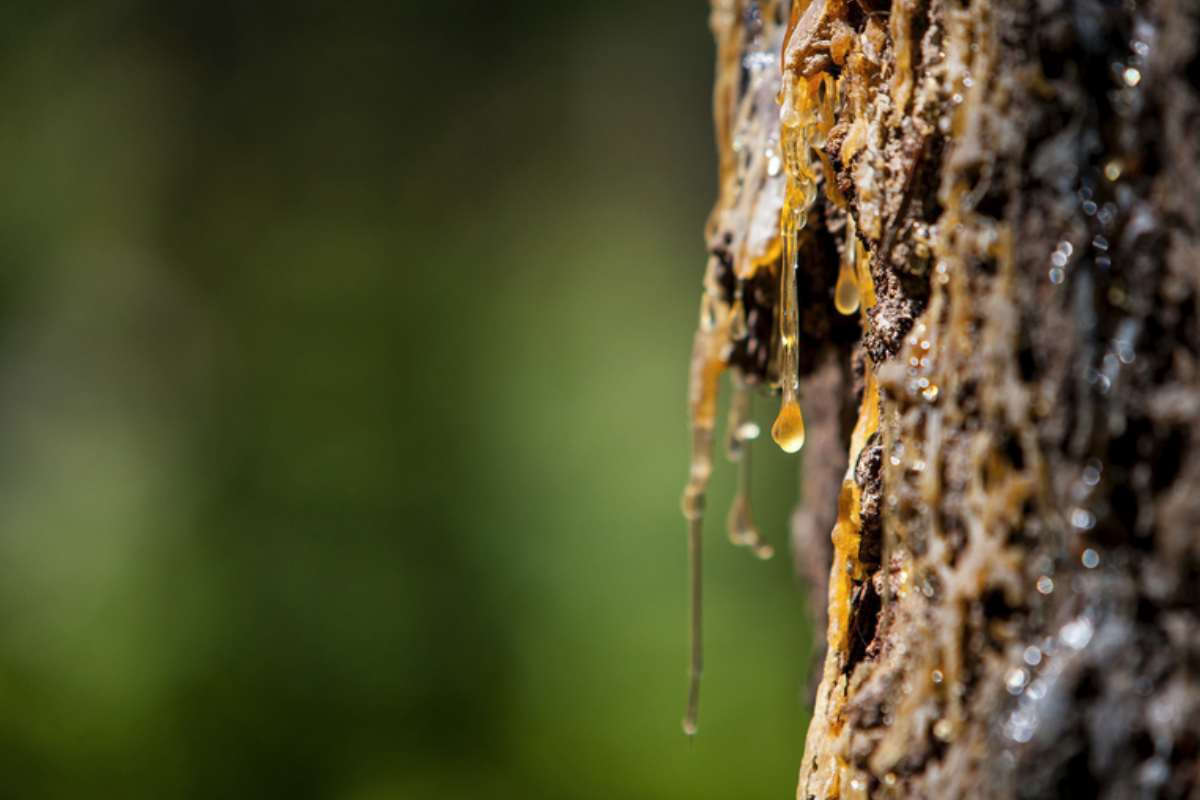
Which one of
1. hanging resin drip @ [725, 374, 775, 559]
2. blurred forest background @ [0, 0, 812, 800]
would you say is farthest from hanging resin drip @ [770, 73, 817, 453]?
blurred forest background @ [0, 0, 812, 800]

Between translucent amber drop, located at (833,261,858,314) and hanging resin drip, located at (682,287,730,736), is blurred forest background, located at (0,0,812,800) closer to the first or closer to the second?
hanging resin drip, located at (682,287,730,736)

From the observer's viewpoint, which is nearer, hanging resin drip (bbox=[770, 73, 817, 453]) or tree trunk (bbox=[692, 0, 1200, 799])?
tree trunk (bbox=[692, 0, 1200, 799])

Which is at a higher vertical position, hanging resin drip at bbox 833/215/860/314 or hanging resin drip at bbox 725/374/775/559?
hanging resin drip at bbox 833/215/860/314

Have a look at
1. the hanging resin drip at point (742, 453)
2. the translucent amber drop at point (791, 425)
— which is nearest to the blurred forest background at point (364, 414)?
the hanging resin drip at point (742, 453)

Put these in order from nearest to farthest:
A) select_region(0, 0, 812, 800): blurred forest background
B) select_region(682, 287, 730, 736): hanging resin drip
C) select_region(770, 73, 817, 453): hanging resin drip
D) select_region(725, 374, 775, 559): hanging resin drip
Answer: select_region(770, 73, 817, 453): hanging resin drip
select_region(682, 287, 730, 736): hanging resin drip
select_region(725, 374, 775, 559): hanging resin drip
select_region(0, 0, 812, 800): blurred forest background

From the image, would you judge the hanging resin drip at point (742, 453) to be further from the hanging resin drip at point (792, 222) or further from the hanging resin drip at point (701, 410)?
the hanging resin drip at point (792, 222)

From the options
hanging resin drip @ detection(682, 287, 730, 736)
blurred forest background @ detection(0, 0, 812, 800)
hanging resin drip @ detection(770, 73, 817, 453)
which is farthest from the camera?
blurred forest background @ detection(0, 0, 812, 800)
